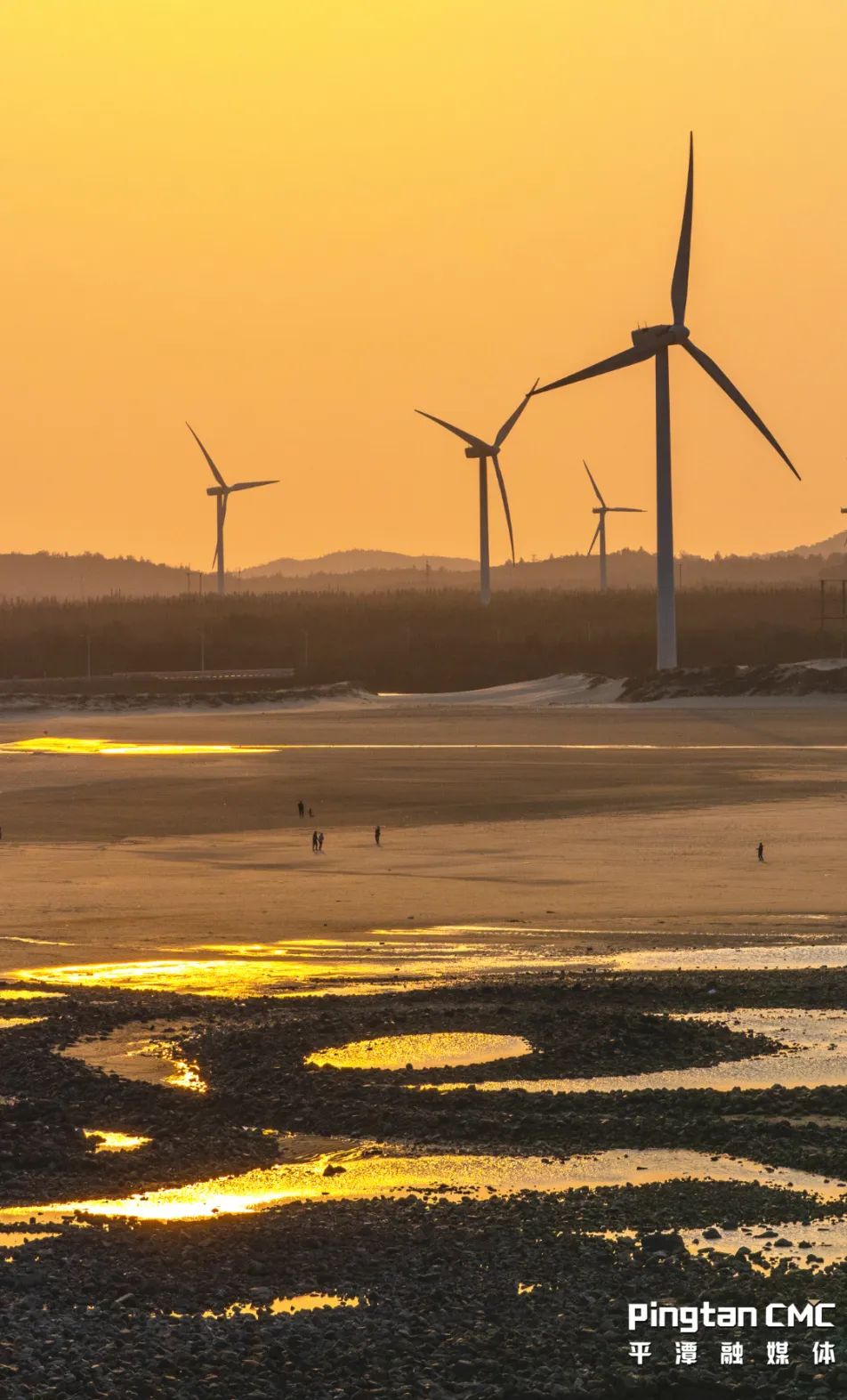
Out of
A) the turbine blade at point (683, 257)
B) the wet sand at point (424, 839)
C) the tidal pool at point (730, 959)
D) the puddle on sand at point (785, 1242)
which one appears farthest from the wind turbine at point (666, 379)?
the puddle on sand at point (785, 1242)

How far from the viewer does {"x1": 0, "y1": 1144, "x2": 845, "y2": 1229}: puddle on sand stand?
11.6 meters

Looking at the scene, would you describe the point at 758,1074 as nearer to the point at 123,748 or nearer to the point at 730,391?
the point at 123,748

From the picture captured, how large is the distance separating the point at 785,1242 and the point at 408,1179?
8.01 feet

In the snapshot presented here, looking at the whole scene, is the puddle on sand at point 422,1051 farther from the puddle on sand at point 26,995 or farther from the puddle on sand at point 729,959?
the puddle on sand at point 729,959

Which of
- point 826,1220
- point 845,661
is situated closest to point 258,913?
point 826,1220

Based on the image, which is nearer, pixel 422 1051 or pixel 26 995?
pixel 422 1051

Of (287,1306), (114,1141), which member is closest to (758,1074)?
(114,1141)

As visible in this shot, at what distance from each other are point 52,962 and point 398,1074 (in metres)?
6.20

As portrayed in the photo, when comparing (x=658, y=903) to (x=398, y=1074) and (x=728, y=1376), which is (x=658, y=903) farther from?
(x=728, y=1376)

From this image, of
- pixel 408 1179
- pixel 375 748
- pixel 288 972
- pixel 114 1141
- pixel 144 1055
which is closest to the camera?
pixel 408 1179

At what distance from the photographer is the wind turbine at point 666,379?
7788 centimetres

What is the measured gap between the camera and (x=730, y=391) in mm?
75562

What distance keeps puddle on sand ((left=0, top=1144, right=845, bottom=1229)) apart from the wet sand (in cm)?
835

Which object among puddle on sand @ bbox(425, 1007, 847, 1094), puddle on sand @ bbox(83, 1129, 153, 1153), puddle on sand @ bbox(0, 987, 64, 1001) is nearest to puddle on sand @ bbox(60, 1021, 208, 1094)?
puddle on sand @ bbox(83, 1129, 153, 1153)
